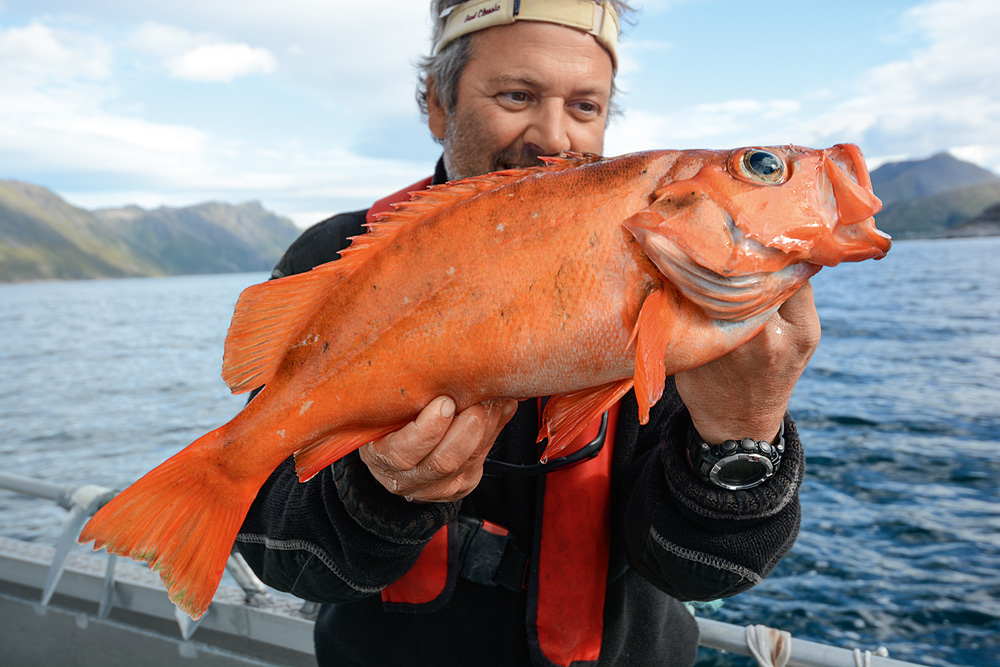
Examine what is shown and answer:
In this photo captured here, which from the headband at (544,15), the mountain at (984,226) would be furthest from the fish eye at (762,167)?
the mountain at (984,226)

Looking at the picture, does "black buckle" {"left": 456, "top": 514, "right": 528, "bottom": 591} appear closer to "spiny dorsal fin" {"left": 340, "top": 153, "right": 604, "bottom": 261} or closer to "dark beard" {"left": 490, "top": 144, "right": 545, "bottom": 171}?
"spiny dorsal fin" {"left": 340, "top": 153, "right": 604, "bottom": 261}

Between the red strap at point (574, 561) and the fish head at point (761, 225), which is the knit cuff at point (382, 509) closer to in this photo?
the red strap at point (574, 561)

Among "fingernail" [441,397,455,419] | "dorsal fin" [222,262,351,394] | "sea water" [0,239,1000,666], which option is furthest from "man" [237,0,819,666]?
"sea water" [0,239,1000,666]

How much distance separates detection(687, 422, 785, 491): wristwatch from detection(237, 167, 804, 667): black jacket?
0.15 ft

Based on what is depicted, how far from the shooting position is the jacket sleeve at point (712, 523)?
2.14m

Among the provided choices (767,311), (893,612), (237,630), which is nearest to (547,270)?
(767,311)

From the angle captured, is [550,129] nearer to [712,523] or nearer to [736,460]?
[736,460]

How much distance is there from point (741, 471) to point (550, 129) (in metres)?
1.67

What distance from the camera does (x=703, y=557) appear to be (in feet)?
7.34

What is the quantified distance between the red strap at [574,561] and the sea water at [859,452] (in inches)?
146

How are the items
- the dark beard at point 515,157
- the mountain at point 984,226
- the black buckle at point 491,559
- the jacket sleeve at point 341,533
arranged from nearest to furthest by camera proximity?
the jacket sleeve at point 341,533 → the black buckle at point 491,559 → the dark beard at point 515,157 → the mountain at point 984,226

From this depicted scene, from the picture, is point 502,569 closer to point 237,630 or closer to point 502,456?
point 502,456

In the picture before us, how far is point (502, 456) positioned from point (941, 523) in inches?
314

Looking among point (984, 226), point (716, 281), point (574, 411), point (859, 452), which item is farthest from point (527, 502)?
point (984, 226)
